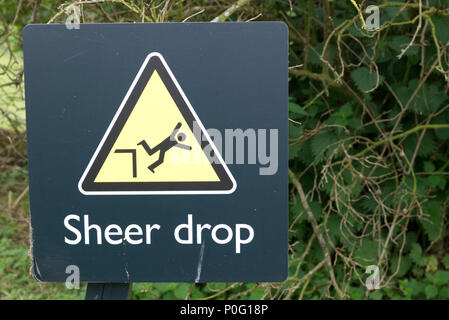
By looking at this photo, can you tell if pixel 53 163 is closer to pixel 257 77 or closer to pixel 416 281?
pixel 257 77

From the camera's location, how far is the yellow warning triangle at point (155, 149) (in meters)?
→ 1.12

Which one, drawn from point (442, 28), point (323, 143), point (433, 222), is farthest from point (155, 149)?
point (433, 222)

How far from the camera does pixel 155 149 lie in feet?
3.69

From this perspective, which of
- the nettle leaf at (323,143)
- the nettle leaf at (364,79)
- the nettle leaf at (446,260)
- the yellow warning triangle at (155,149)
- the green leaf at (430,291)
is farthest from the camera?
the nettle leaf at (446,260)

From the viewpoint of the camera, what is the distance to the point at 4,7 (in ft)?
9.11

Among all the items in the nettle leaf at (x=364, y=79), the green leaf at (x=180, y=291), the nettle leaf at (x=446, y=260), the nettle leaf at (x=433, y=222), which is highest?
the nettle leaf at (x=364, y=79)

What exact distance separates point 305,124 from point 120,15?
111 centimetres

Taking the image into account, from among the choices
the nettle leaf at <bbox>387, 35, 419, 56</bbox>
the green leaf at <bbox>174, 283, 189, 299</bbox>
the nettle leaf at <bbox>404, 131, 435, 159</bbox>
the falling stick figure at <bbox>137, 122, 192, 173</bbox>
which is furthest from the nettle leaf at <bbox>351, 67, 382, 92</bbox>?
the green leaf at <bbox>174, 283, 189, 299</bbox>

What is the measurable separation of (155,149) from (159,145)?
1cm
